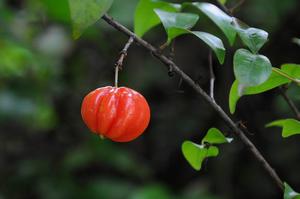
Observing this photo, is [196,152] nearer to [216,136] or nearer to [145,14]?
[216,136]

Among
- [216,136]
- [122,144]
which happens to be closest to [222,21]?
[216,136]

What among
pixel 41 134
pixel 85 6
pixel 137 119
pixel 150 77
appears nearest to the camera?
pixel 85 6

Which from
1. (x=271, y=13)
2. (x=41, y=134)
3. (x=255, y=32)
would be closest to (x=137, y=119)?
(x=255, y=32)

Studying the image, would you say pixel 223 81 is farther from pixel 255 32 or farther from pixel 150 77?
pixel 255 32

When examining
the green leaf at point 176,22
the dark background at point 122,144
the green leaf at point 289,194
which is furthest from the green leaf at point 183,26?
the dark background at point 122,144

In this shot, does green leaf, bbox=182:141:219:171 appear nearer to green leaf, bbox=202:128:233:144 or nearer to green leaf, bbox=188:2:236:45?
green leaf, bbox=202:128:233:144

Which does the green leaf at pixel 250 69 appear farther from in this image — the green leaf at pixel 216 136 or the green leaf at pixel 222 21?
the green leaf at pixel 216 136

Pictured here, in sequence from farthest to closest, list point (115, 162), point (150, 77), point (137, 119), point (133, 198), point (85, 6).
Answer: point (150, 77), point (115, 162), point (133, 198), point (137, 119), point (85, 6)
